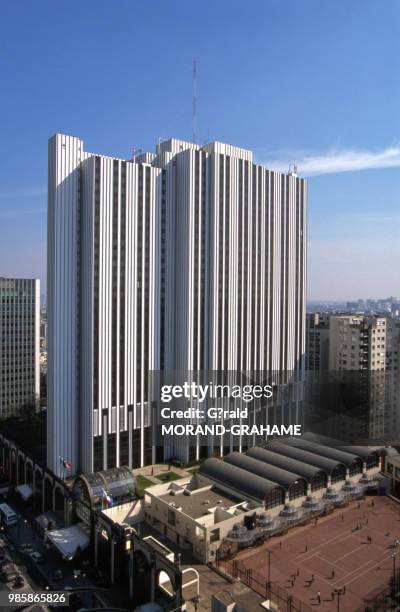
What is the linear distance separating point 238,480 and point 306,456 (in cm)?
688

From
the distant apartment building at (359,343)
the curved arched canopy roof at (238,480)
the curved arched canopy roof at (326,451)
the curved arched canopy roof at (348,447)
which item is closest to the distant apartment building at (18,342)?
the curved arched canopy roof at (238,480)

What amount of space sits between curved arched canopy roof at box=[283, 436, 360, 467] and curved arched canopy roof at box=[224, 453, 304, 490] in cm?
510

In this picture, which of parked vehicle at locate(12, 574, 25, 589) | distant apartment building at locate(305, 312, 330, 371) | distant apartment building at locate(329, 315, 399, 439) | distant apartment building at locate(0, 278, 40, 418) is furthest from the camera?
distant apartment building at locate(305, 312, 330, 371)

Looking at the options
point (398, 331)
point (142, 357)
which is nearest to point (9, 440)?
point (142, 357)

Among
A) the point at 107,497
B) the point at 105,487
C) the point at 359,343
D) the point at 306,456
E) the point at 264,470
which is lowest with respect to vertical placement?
the point at 107,497

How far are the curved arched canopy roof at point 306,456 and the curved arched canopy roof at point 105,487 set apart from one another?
1246cm

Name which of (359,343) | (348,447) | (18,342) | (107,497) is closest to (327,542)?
(348,447)

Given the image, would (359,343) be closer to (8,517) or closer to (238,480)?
(238,480)

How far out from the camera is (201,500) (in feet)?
103

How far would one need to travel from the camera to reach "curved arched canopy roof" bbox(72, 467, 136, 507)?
30.1 m

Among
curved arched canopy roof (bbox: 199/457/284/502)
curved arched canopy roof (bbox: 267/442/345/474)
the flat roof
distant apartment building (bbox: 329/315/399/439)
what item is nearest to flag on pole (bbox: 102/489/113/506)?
the flat roof

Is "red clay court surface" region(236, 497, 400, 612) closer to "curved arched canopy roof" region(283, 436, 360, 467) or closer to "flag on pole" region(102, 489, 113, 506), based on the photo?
"curved arched canopy roof" region(283, 436, 360, 467)

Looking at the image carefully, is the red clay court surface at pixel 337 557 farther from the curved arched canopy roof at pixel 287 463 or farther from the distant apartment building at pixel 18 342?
the distant apartment building at pixel 18 342

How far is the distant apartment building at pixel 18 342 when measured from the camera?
6881 cm
